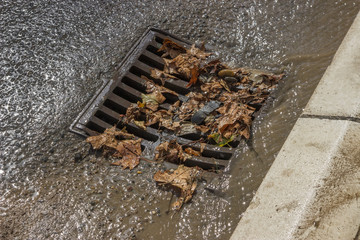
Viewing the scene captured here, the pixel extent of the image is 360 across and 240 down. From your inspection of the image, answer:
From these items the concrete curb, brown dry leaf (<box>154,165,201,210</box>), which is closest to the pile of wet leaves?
brown dry leaf (<box>154,165,201,210</box>)

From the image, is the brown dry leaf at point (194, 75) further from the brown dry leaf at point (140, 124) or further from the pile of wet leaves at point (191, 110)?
the brown dry leaf at point (140, 124)

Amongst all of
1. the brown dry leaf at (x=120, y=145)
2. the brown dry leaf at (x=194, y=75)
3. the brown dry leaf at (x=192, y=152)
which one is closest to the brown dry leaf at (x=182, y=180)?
the brown dry leaf at (x=192, y=152)

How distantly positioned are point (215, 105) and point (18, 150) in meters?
1.45

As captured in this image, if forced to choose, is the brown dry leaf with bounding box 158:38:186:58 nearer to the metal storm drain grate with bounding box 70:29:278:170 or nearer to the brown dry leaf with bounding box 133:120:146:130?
the metal storm drain grate with bounding box 70:29:278:170

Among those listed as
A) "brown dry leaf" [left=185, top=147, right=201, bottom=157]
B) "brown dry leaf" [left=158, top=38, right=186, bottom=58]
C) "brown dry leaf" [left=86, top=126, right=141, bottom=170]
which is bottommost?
"brown dry leaf" [left=185, top=147, right=201, bottom=157]

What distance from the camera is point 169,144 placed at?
256cm

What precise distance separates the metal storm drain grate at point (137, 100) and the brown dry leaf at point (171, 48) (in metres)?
0.05

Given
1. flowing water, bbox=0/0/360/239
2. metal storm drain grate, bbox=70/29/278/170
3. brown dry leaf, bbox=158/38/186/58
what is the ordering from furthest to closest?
brown dry leaf, bbox=158/38/186/58 → metal storm drain grate, bbox=70/29/278/170 → flowing water, bbox=0/0/360/239

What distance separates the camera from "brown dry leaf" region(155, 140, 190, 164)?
2.50m

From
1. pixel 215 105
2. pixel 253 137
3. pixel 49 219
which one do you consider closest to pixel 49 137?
pixel 49 219

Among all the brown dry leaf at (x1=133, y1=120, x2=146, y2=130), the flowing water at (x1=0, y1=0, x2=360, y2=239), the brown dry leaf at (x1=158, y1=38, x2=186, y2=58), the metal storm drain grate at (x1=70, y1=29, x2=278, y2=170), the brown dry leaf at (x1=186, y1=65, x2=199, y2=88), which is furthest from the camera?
the brown dry leaf at (x1=158, y1=38, x2=186, y2=58)

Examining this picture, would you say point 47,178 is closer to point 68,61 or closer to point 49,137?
point 49,137

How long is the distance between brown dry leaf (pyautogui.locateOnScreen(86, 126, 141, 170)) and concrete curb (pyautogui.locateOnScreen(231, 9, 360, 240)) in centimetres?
90

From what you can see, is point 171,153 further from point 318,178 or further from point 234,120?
point 318,178
